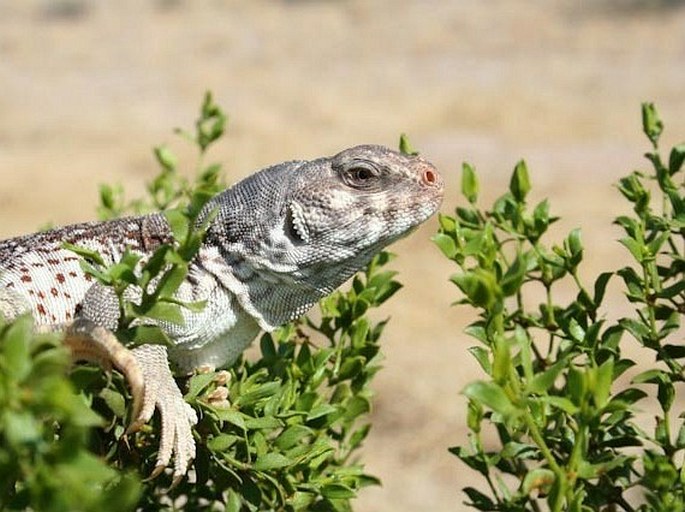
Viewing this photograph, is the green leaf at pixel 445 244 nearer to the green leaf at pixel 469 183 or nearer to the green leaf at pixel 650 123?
the green leaf at pixel 469 183

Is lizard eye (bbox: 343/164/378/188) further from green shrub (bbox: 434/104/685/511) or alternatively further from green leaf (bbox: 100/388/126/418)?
green leaf (bbox: 100/388/126/418)

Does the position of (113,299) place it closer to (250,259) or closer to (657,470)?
(250,259)

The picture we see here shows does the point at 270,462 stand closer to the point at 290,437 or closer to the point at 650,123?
the point at 290,437

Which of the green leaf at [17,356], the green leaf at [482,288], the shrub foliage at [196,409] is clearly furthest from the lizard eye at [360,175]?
the green leaf at [17,356]

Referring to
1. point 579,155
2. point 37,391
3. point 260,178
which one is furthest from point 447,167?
point 37,391

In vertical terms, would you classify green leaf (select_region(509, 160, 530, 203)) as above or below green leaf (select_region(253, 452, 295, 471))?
above

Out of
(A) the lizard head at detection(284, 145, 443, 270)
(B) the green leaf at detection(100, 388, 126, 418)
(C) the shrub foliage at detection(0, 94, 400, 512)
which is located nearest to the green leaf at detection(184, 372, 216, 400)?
(C) the shrub foliage at detection(0, 94, 400, 512)

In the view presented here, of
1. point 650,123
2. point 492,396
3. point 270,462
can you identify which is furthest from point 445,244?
point 650,123
